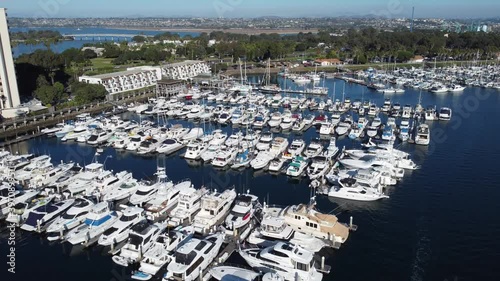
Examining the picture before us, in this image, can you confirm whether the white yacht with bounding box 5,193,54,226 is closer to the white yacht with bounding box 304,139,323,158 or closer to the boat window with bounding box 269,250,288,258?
the boat window with bounding box 269,250,288,258

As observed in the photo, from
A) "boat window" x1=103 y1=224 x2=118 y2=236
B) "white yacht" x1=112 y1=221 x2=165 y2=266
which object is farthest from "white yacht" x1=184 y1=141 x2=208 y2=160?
"white yacht" x1=112 y1=221 x2=165 y2=266

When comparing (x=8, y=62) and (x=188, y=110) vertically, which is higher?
(x=8, y=62)

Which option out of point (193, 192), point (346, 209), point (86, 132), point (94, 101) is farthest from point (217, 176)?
point (94, 101)

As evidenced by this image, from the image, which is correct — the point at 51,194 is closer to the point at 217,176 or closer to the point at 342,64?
the point at 217,176

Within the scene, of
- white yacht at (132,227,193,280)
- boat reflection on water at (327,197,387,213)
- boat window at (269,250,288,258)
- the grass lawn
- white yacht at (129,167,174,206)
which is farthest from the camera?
the grass lawn

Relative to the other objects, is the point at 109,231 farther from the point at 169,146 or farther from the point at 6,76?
the point at 6,76
